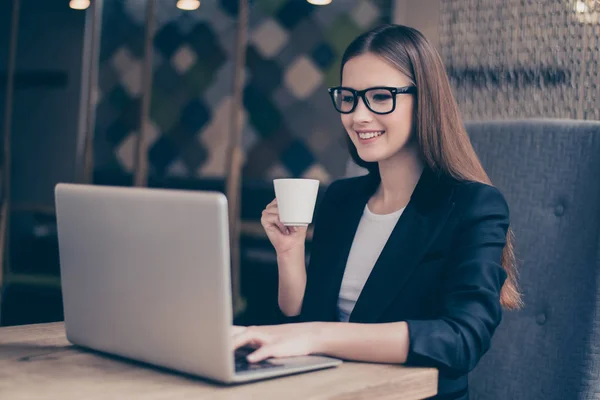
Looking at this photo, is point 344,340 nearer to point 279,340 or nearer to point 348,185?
point 279,340

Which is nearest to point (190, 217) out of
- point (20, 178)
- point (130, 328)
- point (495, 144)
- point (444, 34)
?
point (130, 328)

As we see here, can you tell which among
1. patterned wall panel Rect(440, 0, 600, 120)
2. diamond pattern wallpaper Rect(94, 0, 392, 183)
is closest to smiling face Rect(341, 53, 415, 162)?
patterned wall panel Rect(440, 0, 600, 120)

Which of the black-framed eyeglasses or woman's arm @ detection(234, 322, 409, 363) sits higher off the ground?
the black-framed eyeglasses

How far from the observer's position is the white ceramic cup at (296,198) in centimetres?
115

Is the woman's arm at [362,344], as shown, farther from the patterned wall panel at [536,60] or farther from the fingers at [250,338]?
the patterned wall panel at [536,60]

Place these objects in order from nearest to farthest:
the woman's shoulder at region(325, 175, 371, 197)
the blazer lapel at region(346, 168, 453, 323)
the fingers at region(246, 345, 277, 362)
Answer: the fingers at region(246, 345, 277, 362)
the blazer lapel at region(346, 168, 453, 323)
the woman's shoulder at region(325, 175, 371, 197)

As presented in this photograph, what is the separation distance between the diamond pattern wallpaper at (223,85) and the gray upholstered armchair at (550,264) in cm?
216

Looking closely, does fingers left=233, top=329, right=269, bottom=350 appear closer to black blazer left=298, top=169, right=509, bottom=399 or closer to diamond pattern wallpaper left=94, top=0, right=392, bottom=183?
black blazer left=298, top=169, right=509, bottom=399

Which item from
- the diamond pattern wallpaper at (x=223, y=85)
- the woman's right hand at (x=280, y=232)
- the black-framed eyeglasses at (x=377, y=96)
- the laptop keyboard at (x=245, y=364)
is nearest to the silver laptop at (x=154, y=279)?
the laptop keyboard at (x=245, y=364)

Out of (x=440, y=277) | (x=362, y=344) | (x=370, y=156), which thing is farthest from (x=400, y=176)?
(x=362, y=344)

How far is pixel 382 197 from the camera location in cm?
157

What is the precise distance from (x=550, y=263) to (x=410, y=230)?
12.8 inches

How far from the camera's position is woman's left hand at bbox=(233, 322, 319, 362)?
991mm

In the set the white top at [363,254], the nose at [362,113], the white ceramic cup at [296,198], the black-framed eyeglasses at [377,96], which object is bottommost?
the white top at [363,254]
